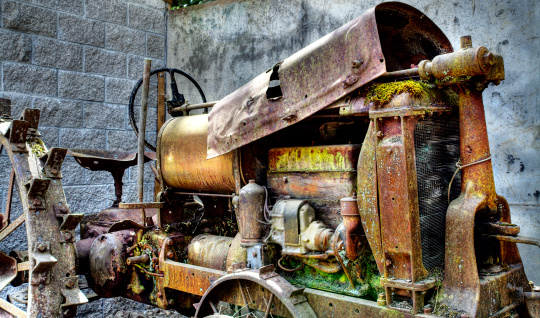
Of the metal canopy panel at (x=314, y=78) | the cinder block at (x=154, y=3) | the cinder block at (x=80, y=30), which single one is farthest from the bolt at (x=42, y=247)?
the cinder block at (x=154, y=3)

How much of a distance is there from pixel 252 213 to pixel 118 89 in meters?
3.57

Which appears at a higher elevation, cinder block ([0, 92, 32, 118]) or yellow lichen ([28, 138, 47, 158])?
cinder block ([0, 92, 32, 118])

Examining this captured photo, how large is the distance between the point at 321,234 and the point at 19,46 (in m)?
4.29

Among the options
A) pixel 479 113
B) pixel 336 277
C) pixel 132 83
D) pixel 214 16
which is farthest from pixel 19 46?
pixel 479 113

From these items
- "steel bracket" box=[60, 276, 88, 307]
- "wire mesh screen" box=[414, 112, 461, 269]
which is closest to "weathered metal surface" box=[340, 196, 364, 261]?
"wire mesh screen" box=[414, 112, 461, 269]

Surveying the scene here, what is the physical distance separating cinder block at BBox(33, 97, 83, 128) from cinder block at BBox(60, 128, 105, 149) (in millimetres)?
82

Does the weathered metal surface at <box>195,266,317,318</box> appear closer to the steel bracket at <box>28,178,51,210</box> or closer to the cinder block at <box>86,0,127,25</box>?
the steel bracket at <box>28,178,51,210</box>

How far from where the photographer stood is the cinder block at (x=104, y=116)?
20.3 ft

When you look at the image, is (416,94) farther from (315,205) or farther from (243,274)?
(243,274)

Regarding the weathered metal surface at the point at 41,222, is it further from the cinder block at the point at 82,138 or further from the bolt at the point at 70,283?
the cinder block at the point at 82,138

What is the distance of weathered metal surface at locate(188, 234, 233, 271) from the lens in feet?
13.4

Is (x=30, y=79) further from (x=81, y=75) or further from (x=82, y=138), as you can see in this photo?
(x=82, y=138)

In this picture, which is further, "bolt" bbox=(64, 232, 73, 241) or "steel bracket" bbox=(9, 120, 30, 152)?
"steel bracket" bbox=(9, 120, 30, 152)

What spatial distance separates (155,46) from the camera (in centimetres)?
689
